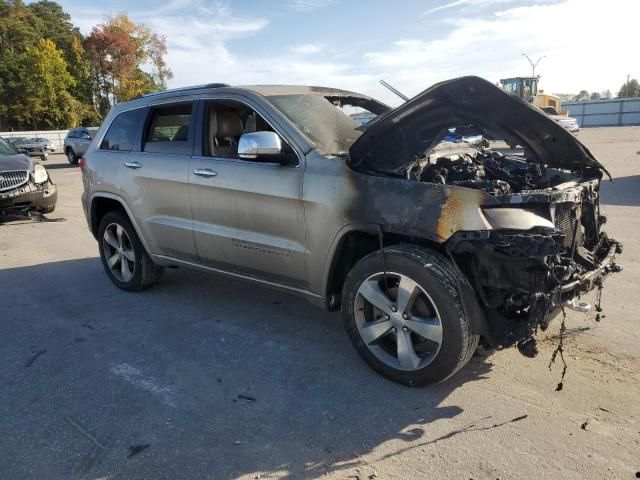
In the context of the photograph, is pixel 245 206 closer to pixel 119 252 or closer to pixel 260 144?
pixel 260 144

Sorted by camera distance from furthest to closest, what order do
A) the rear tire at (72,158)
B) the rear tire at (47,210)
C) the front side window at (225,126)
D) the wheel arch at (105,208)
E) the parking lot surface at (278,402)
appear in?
the rear tire at (72,158)
the rear tire at (47,210)
the wheel arch at (105,208)
the front side window at (225,126)
the parking lot surface at (278,402)

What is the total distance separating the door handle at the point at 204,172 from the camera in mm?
4410

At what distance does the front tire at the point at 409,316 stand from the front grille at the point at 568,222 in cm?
73

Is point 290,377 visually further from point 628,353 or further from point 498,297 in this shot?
point 628,353

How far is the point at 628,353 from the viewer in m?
3.80

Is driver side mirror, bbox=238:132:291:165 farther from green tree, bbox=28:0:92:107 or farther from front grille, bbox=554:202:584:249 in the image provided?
green tree, bbox=28:0:92:107

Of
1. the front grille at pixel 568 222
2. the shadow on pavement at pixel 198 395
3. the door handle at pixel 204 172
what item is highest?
the door handle at pixel 204 172

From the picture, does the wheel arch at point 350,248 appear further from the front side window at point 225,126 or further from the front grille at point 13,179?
the front grille at point 13,179

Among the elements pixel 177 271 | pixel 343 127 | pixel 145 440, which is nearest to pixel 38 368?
pixel 145 440

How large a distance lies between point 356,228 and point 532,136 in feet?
4.60

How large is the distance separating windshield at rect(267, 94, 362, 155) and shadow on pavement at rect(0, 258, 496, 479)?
4.97 feet

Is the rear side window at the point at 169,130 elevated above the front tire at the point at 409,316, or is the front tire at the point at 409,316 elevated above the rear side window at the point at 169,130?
the rear side window at the point at 169,130

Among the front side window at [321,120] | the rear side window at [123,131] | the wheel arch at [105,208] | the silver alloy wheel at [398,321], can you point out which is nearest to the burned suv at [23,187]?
the wheel arch at [105,208]

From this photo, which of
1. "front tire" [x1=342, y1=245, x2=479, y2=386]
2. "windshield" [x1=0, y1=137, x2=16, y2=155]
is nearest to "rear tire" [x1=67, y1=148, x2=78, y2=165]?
"windshield" [x1=0, y1=137, x2=16, y2=155]
